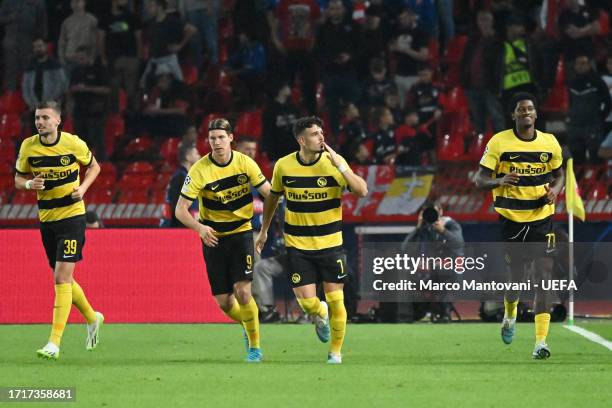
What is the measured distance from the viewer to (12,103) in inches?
967

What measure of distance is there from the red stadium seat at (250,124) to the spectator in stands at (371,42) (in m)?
1.88

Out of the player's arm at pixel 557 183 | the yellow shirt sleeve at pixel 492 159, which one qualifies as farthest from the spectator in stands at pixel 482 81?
the yellow shirt sleeve at pixel 492 159

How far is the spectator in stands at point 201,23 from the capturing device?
79.7ft

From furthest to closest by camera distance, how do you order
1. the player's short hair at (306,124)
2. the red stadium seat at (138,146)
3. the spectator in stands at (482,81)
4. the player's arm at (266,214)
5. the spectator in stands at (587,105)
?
the red stadium seat at (138,146)
the spectator in stands at (482,81)
the spectator in stands at (587,105)
the player's arm at (266,214)
the player's short hair at (306,124)

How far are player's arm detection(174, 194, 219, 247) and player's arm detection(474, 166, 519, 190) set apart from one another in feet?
7.99

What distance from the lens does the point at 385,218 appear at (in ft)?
66.3

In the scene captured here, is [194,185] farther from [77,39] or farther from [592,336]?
[77,39]

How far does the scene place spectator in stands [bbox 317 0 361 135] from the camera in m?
22.8

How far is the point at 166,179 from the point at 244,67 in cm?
309

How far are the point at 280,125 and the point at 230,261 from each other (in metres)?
10.5

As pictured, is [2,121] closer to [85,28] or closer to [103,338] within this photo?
[85,28]

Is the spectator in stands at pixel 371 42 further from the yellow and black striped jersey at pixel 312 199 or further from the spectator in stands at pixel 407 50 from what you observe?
the yellow and black striped jersey at pixel 312 199

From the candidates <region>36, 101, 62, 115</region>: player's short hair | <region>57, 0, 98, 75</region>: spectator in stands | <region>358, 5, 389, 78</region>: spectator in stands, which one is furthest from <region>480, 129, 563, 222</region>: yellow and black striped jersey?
<region>57, 0, 98, 75</region>: spectator in stands

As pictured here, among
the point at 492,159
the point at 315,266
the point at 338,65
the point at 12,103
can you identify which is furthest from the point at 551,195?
the point at 12,103
